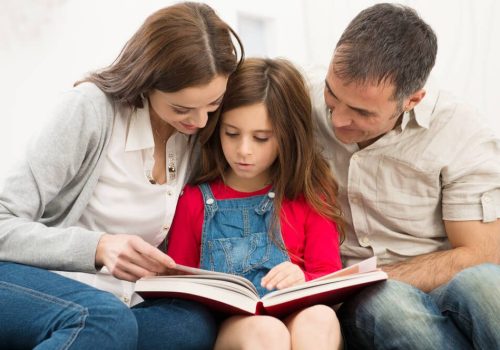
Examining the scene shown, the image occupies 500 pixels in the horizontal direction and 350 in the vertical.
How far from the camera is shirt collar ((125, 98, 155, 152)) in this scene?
1503 mm

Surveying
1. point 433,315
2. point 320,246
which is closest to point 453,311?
point 433,315

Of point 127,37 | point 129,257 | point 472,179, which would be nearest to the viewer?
point 129,257

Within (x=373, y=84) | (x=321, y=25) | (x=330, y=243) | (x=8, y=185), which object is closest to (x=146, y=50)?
(x=8, y=185)

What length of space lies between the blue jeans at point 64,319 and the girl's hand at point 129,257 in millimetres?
60

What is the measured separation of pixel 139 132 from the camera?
1511 millimetres

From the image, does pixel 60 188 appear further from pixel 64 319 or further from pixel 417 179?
pixel 417 179

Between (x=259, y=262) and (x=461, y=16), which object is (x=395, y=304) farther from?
(x=461, y=16)

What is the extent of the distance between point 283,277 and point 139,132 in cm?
48

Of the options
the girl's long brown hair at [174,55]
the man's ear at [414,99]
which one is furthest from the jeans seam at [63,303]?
the man's ear at [414,99]

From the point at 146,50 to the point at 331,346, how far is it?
710mm

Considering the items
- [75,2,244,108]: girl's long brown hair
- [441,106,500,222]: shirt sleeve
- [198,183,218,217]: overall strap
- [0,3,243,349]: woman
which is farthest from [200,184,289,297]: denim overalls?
[441,106,500,222]: shirt sleeve

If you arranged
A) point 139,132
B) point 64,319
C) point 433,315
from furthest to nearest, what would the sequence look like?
point 139,132 < point 433,315 < point 64,319

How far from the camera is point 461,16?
2.16 m

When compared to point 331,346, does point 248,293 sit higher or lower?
higher
